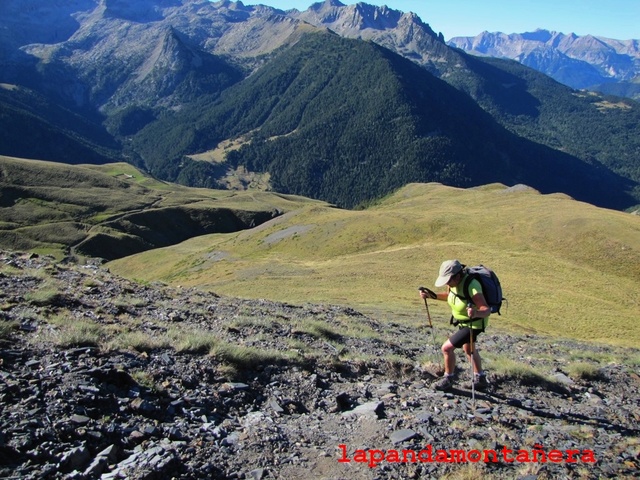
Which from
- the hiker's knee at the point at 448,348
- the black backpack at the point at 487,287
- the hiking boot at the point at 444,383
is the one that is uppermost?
the black backpack at the point at 487,287

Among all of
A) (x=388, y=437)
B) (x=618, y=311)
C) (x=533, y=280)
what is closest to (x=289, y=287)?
(x=533, y=280)

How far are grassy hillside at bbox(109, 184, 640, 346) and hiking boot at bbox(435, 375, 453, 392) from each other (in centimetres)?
1619

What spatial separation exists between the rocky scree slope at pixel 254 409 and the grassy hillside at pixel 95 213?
4227 inches

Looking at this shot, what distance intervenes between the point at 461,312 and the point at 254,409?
5008 mm

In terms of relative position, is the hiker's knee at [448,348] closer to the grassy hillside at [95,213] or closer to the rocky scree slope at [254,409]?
the rocky scree slope at [254,409]

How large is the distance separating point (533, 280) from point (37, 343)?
47.7 metres

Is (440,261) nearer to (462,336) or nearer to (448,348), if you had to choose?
(448,348)

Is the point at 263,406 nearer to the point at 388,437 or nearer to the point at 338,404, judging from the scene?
the point at 338,404

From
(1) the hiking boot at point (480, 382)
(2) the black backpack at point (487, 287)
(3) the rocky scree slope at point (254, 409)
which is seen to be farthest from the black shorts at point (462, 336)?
(3) the rocky scree slope at point (254, 409)

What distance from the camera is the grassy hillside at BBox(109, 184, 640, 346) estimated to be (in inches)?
1471

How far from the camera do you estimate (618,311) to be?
133 ft

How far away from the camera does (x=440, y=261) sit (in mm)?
54000

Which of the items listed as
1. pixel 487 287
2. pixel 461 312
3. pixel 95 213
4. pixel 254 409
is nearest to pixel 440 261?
pixel 461 312

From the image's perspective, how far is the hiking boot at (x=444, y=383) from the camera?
10.7 m
